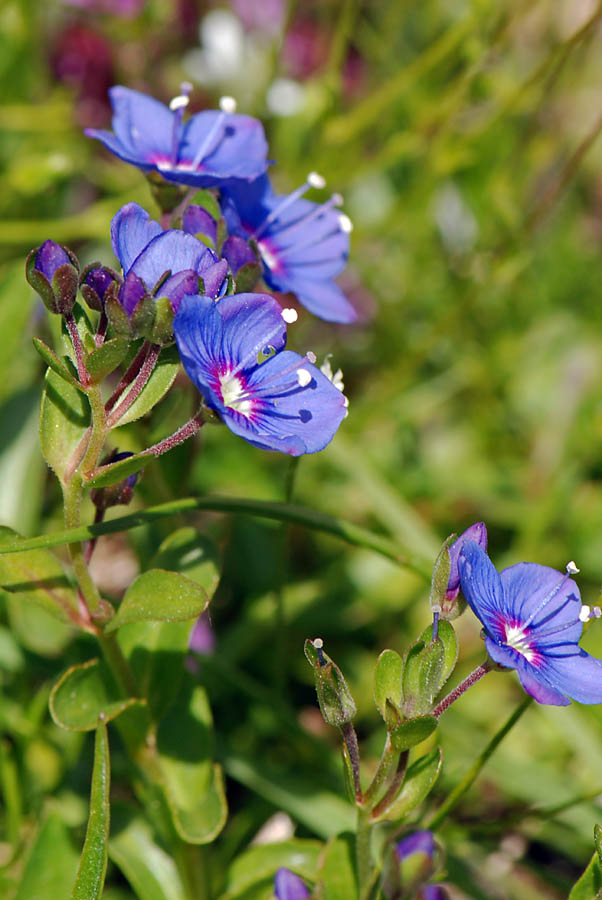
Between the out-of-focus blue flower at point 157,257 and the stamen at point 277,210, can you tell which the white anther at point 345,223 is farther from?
the out-of-focus blue flower at point 157,257

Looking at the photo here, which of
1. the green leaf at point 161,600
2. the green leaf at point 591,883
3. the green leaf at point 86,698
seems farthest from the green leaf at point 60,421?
the green leaf at point 591,883

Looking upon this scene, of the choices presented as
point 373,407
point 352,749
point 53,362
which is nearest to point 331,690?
point 352,749

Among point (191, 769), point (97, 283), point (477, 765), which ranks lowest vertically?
point (191, 769)

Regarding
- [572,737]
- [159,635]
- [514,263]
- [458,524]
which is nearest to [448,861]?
[572,737]

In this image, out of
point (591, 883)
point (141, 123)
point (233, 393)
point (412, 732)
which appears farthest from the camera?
point (141, 123)

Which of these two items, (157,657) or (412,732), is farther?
(157,657)

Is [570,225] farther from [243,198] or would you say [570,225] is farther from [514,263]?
[243,198]

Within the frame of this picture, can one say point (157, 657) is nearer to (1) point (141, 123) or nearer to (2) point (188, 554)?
(2) point (188, 554)

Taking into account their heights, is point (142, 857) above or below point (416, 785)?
below
